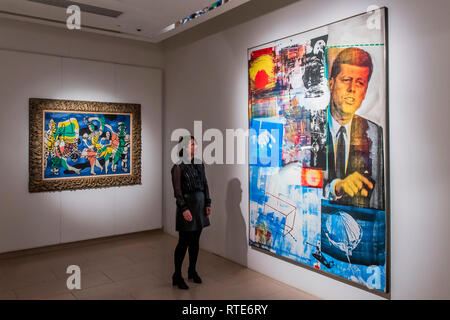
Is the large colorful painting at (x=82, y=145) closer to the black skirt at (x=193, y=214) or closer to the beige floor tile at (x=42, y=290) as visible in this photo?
the beige floor tile at (x=42, y=290)

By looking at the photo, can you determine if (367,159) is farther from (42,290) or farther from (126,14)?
(42,290)

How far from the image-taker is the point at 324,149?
3.10 m

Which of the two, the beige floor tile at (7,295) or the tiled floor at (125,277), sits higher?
the tiled floor at (125,277)

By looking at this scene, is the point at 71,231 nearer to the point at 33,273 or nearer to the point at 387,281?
the point at 33,273

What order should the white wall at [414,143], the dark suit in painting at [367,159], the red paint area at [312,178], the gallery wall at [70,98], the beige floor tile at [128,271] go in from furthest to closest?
the gallery wall at [70,98]
the beige floor tile at [128,271]
the red paint area at [312,178]
the dark suit in painting at [367,159]
the white wall at [414,143]

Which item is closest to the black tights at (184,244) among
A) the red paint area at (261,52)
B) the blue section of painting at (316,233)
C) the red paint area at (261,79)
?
the blue section of painting at (316,233)

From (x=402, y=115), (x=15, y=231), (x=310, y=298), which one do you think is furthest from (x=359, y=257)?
(x=15, y=231)

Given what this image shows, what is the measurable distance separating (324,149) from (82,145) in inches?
134

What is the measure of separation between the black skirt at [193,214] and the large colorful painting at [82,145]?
212 cm

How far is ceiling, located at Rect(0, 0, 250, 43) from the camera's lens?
3.75 meters

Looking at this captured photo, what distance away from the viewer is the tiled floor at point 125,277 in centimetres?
337

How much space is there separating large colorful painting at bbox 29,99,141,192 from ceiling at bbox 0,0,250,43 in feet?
3.42

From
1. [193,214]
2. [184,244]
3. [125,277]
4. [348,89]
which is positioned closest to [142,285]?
[125,277]
